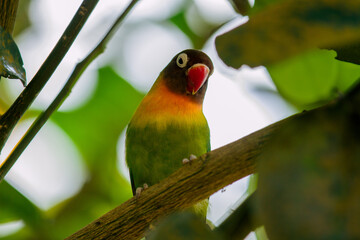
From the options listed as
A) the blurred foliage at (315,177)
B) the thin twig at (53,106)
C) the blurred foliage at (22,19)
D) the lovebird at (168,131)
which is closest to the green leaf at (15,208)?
the lovebird at (168,131)

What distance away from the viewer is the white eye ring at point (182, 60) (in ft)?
5.35

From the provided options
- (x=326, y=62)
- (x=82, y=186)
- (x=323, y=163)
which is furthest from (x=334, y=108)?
(x=82, y=186)

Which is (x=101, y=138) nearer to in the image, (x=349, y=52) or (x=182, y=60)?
(x=182, y=60)

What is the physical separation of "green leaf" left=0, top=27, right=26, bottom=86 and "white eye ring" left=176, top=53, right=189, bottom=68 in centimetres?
94

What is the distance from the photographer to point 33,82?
73 cm

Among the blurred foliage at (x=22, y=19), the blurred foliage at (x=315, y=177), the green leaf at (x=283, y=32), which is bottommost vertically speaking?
the blurred foliage at (x=22, y=19)

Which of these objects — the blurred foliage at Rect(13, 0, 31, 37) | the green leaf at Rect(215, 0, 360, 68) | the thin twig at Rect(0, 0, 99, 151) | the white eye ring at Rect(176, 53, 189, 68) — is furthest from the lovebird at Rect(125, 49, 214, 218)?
the green leaf at Rect(215, 0, 360, 68)

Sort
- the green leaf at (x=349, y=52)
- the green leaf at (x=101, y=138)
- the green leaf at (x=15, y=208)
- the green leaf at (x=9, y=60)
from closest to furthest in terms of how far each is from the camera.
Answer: the green leaf at (x=349, y=52) < the green leaf at (x=9, y=60) < the green leaf at (x=15, y=208) < the green leaf at (x=101, y=138)

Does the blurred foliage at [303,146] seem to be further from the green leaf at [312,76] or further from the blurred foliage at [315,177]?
the green leaf at [312,76]

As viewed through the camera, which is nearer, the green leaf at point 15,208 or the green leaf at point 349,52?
the green leaf at point 349,52

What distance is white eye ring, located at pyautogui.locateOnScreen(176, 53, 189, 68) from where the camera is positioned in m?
1.63

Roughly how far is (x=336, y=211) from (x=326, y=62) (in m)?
0.52

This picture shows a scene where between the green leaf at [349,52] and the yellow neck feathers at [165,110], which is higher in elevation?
the green leaf at [349,52]

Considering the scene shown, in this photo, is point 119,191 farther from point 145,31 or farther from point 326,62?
point 326,62
